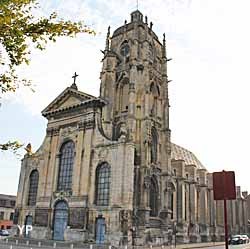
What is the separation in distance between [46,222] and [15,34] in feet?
101

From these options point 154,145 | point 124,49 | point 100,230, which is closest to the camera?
point 100,230

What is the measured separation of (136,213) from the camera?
3105 centimetres

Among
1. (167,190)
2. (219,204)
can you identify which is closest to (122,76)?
(167,190)

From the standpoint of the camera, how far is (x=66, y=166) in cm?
3588

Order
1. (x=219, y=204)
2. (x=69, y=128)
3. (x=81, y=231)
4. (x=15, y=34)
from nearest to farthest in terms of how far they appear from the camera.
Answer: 1. (x=15, y=34)
2. (x=81, y=231)
3. (x=69, y=128)
4. (x=219, y=204)

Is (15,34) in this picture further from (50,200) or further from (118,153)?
(50,200)

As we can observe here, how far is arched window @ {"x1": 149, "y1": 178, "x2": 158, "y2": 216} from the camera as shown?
34625mm

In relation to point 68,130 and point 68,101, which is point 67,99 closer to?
point 68,101

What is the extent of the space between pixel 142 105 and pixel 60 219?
15.1 m

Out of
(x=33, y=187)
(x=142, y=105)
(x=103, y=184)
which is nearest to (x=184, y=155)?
(x=142, y=105)

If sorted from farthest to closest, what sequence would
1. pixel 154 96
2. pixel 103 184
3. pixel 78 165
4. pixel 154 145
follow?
pixel 154 96, pixel 154 145, pixel 78 165, pixel 103 184

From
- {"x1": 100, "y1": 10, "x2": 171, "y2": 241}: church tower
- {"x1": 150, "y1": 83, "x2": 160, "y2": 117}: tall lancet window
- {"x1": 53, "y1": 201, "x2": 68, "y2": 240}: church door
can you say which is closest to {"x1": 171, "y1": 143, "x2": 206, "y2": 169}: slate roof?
{"x1": 150, "y1": 83, "x2": 160, "y2": 117}: tall lancet window

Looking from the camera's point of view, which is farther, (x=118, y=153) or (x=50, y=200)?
(x=50, y=200)

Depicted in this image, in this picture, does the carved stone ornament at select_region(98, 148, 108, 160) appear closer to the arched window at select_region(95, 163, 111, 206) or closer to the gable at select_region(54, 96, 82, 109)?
the arched window at select_region(95, 163, 111, 206)
